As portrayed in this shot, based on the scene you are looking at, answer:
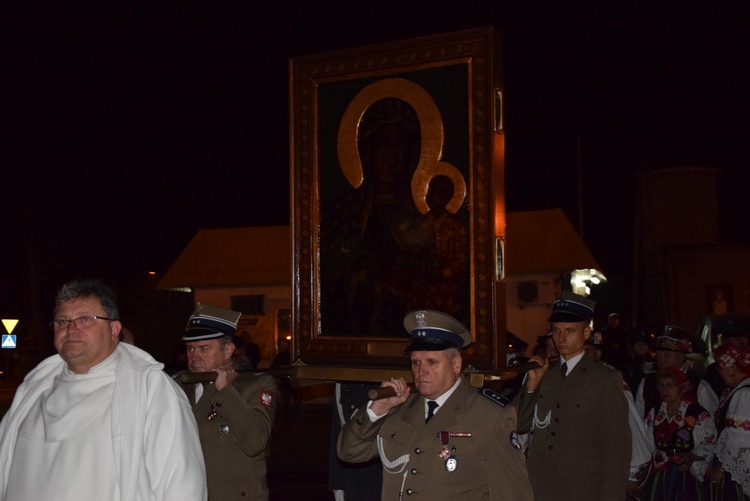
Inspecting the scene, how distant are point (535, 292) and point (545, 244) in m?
1.28

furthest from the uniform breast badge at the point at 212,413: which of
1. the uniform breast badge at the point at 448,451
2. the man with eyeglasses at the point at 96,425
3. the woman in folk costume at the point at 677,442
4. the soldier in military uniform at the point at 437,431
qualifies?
the woman in folk costume at the point at 677,442

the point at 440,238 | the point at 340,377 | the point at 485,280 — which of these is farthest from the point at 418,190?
the point at 340,377

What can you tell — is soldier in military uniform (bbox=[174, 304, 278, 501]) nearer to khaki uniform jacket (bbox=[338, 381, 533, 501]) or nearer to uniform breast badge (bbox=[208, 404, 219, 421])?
uniform breast badge (bbox=[208, 404, 219, 421])

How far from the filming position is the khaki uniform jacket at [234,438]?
15.6ft

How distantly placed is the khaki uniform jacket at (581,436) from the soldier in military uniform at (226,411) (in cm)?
159

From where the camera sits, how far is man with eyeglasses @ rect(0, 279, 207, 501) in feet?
11.5

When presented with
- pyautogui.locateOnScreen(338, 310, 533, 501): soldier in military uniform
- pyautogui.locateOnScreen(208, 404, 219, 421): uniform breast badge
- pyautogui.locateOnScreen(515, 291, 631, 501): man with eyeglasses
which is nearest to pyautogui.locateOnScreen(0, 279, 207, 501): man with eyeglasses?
pyautogui.locateOnScreen(338, 310, 533, 501): soldier in military uniform

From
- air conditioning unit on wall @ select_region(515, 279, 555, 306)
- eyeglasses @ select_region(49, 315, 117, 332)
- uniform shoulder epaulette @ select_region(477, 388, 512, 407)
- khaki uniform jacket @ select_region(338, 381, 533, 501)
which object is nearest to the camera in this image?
eyeglasses @ select_region(49, 315, 117, 332)

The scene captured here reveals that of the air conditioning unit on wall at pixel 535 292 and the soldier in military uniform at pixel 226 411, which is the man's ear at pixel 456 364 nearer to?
the soldier in military uniform at pixel 226 411

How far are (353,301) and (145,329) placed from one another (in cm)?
3244

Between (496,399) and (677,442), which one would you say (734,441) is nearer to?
(677,442)

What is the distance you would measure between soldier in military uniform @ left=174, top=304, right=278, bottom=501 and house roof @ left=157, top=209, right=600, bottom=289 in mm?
17539

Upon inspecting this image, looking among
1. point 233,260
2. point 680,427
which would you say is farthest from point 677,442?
point 233,260

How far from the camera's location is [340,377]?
21.3 feet
